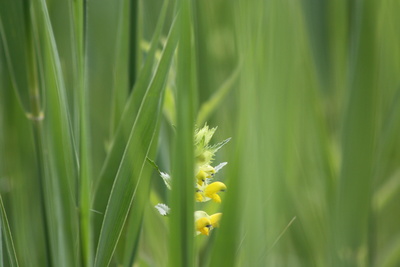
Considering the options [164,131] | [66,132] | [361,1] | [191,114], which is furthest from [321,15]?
[164,131]

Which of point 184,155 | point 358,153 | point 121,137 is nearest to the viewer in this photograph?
point 358,153

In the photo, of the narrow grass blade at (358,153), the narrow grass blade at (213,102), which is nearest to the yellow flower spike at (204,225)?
the narrow grass blade at (213,102)

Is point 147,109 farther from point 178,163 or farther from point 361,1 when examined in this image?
point 361,1

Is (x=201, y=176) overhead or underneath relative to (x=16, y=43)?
underneath

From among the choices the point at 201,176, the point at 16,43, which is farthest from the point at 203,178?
the point at 16,43

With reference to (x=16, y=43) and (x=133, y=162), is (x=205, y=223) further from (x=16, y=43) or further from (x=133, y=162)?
(x=16, y=43)

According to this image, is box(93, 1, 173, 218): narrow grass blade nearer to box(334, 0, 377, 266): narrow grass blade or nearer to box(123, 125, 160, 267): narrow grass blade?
box(123, 125, 160, 267): narrow grass blade

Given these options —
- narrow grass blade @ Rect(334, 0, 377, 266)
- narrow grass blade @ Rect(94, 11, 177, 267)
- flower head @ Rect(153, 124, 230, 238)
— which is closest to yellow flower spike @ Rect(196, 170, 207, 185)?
flower head @ Rect(153, 124, 230, 238)
